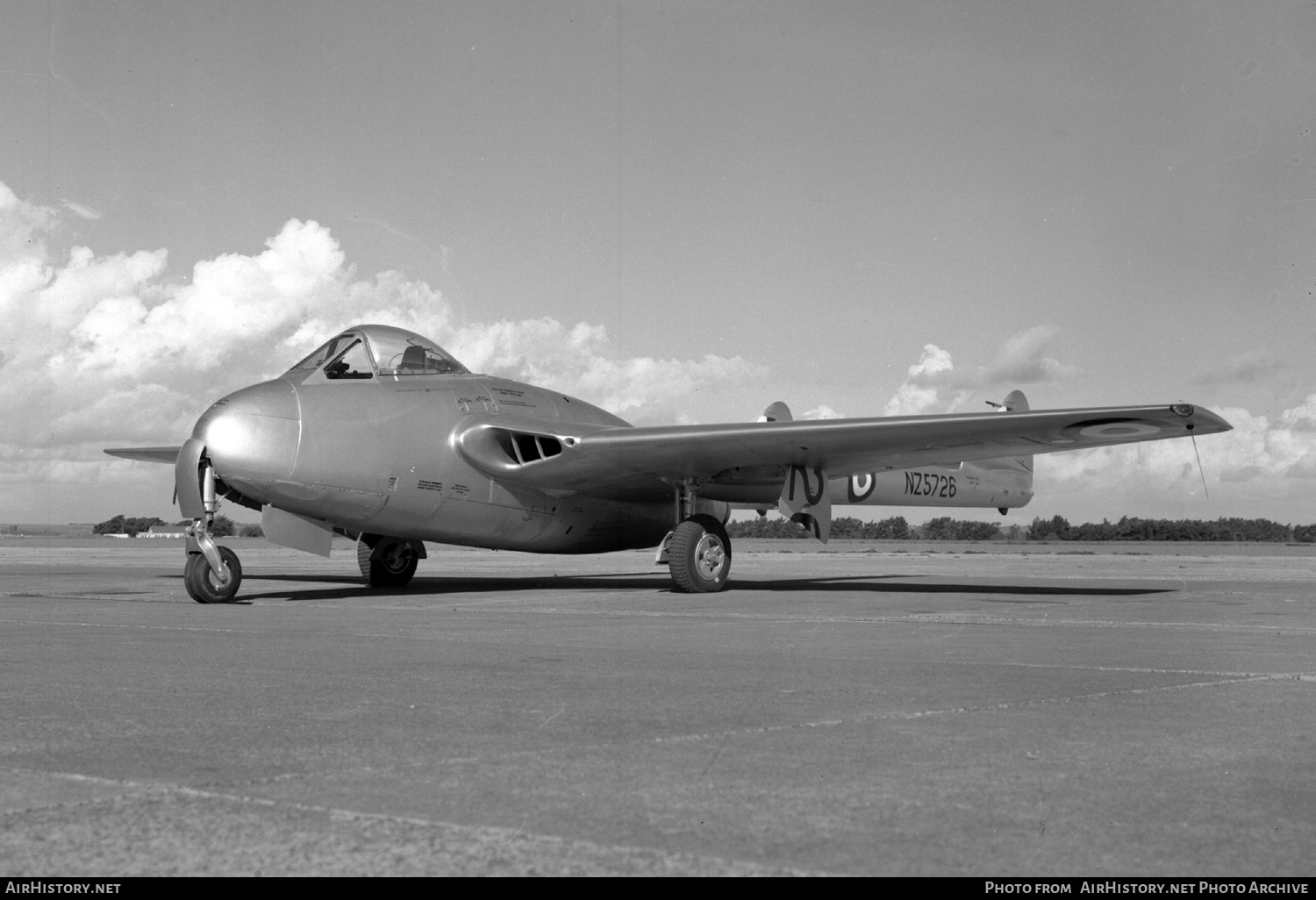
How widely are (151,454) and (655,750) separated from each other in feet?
78.8

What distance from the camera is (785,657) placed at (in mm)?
8234

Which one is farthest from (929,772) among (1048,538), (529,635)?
→ (1048,538)

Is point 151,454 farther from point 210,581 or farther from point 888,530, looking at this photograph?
point 888,530

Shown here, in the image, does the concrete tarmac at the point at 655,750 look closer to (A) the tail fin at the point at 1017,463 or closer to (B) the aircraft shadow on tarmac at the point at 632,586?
(B) the aircraft shadow on tarmac at the point at 632,586

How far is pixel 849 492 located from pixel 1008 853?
20.4m

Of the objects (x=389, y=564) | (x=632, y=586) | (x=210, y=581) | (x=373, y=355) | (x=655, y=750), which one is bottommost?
(x=655, y=750)

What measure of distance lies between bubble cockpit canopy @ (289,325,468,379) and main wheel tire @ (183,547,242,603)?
8.65 feet

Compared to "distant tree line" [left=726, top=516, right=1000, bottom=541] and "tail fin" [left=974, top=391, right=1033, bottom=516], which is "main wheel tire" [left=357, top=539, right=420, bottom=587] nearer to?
"tail fin" [left=974, top=391, right=1033, bottom=516]

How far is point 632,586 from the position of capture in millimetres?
20203

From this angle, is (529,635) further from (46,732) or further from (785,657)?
(46,732)

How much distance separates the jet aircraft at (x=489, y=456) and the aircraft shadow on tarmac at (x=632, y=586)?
81 cm

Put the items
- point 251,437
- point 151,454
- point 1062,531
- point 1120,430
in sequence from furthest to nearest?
point 1062,531
point 151,454
point 1120,430
point 251,437

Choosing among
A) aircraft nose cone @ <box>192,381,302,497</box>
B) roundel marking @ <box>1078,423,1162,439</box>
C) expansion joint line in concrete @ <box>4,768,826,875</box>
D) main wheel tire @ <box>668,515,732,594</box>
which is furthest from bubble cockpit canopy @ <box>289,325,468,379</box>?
expansion joint line in concrete @ <box>4,768,826,875</box>

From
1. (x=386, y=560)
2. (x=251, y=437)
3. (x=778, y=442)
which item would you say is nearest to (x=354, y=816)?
(x=251, y=437)
